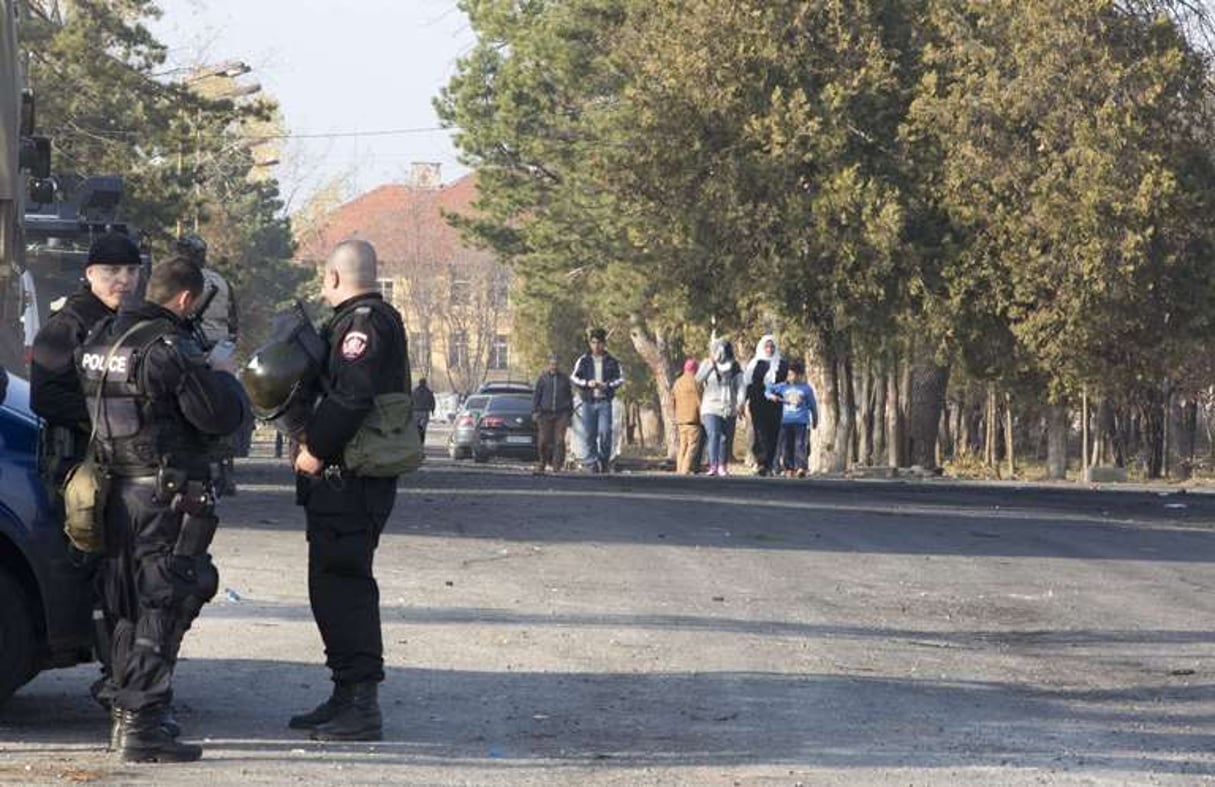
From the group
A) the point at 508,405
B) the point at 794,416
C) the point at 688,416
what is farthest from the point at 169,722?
the point at 508,405

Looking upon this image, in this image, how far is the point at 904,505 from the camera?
81.7 feet

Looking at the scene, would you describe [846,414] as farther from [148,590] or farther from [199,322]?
[148,590]

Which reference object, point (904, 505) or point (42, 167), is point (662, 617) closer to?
point (42, 167)

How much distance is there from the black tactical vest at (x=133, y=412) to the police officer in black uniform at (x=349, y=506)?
22.8 inches

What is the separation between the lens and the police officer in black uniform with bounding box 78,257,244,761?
8523 mm

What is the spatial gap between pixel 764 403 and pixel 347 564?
82.0 feet

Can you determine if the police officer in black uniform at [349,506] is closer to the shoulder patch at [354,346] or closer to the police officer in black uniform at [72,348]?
the shoulder patch at [354,346]

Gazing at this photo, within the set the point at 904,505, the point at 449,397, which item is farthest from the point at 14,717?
the point at 449,397

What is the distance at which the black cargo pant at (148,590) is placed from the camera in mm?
8516

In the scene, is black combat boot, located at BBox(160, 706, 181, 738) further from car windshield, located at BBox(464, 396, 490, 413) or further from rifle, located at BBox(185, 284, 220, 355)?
car windshield, located at BBox(464, 396, 490, 413)

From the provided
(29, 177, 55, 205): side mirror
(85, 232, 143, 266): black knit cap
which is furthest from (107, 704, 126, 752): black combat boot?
(29, 177, 55, 205): side mirror

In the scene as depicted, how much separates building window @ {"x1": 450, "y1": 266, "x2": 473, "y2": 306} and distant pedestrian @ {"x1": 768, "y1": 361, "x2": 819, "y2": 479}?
339 feet

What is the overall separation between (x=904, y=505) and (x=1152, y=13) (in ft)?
71.1

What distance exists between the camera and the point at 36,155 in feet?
61.1
